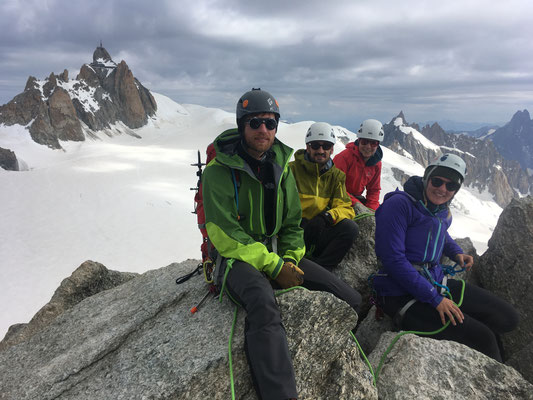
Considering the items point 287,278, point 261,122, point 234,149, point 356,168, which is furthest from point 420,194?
point 356,168

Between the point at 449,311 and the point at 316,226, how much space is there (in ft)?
9.53

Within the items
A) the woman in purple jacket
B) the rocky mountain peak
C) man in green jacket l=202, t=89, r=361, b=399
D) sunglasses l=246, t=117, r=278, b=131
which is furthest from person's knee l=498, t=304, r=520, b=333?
the rocky mountain peak

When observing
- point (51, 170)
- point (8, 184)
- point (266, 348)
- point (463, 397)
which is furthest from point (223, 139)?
point (51, 170)

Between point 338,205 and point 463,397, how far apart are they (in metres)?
4.10

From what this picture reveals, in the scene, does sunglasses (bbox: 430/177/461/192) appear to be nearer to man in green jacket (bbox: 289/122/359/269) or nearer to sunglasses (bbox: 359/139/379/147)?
man in green jacket (bbox: 289/122/359/269)

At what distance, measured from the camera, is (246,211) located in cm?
505

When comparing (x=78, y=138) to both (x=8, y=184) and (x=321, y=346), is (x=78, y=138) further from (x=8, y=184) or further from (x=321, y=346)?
(x=321, y=346)

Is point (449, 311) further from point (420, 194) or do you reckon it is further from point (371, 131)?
point (371, 131)

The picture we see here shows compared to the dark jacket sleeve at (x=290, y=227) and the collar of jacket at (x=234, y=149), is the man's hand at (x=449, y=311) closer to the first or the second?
the dark jacket sleeve at (x=290, y=227)

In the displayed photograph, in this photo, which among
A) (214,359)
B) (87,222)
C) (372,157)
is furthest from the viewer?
(87,222)

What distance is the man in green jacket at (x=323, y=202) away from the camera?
7.05m

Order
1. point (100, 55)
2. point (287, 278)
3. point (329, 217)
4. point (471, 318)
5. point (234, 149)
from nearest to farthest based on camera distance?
point (287, 278)
point (234, 149)
point (471, 318)
point (329, 217)
point (100, 55)

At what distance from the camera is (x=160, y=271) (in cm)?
766

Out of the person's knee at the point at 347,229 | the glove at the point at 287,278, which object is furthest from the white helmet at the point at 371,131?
the glove at the point at 287,278
